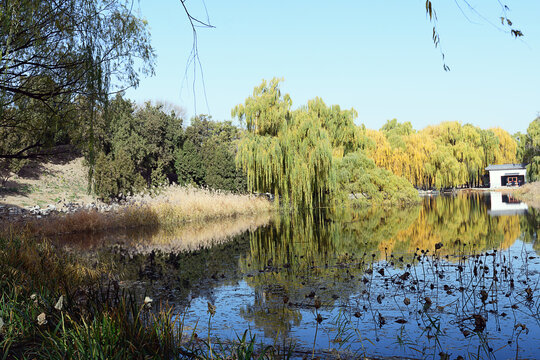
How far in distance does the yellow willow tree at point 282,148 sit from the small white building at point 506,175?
3915cm

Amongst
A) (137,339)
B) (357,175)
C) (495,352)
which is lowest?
(495,352)

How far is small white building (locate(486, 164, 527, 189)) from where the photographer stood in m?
53.9

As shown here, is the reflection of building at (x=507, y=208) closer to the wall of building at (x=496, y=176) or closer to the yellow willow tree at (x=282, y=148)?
the yellow willow tree at (x=282, y=148)

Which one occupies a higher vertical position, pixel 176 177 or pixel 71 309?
pixel 176 177

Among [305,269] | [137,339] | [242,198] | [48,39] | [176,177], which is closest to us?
[137,339]

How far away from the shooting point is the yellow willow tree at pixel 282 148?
2158 cm

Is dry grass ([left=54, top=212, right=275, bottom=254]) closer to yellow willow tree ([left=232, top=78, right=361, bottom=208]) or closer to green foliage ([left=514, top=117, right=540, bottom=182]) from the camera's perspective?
yellow willow tree ([left=232, top=78, right=361, bottom=208])

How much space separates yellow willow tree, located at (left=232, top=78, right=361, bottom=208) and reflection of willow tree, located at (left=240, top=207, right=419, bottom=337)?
591 cm

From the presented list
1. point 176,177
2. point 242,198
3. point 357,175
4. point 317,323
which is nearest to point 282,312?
point 317,323

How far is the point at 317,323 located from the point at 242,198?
18.9m

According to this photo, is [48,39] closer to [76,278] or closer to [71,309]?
[76,278]

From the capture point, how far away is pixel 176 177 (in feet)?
125

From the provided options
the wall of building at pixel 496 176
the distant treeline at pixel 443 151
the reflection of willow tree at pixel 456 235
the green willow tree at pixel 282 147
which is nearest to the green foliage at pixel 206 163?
the green willow tree at pixel 282 147

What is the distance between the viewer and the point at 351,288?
671cm
